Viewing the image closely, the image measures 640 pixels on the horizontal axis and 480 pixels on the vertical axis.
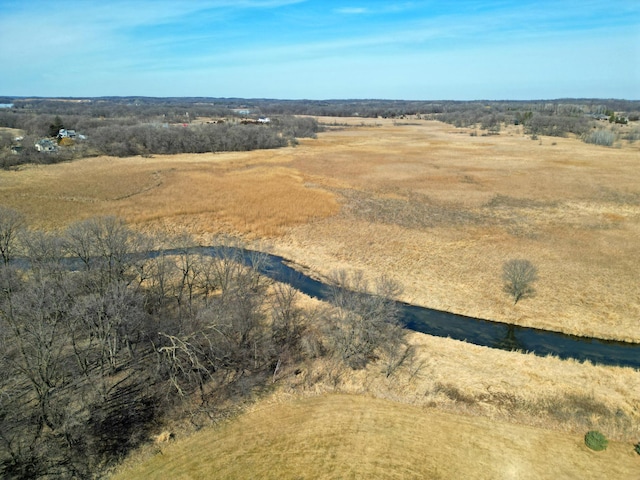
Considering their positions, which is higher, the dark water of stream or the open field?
the open field

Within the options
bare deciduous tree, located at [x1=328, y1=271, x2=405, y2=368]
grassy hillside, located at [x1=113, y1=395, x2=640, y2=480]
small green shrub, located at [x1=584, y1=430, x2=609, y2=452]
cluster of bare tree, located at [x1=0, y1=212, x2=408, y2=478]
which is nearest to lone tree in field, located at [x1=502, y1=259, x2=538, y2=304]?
bare deciduous tree, located at [x1=328, y1=271, x2=405, y2=368]

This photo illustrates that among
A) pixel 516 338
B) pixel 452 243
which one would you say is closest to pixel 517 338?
pixel 516 338

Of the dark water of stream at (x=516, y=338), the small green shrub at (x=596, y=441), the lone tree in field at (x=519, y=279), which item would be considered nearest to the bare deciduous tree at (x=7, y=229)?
the dark water of stream at (x=516, y=338)

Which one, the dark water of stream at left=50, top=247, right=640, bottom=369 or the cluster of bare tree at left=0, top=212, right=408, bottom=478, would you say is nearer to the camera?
the cluster of bare tree at left=0, top=212, right=408, bottom=478

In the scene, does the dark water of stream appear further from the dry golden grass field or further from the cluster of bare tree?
the cluster of bare tree

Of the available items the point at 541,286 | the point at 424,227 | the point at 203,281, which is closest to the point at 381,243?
the point at 424,227

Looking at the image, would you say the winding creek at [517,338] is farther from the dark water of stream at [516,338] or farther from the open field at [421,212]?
the open field at [421,212]

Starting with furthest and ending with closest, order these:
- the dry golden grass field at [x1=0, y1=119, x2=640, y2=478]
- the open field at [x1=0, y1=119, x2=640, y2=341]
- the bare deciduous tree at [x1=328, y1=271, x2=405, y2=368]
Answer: the open field at [x1=0, y1=119, x2=640, y2=341] → the bare deciduous tree at [x1=328, y1=271, x2=405, y2=368] → the dry golden grass field at [x1=0, y1=119, x2=640, y2=478]
